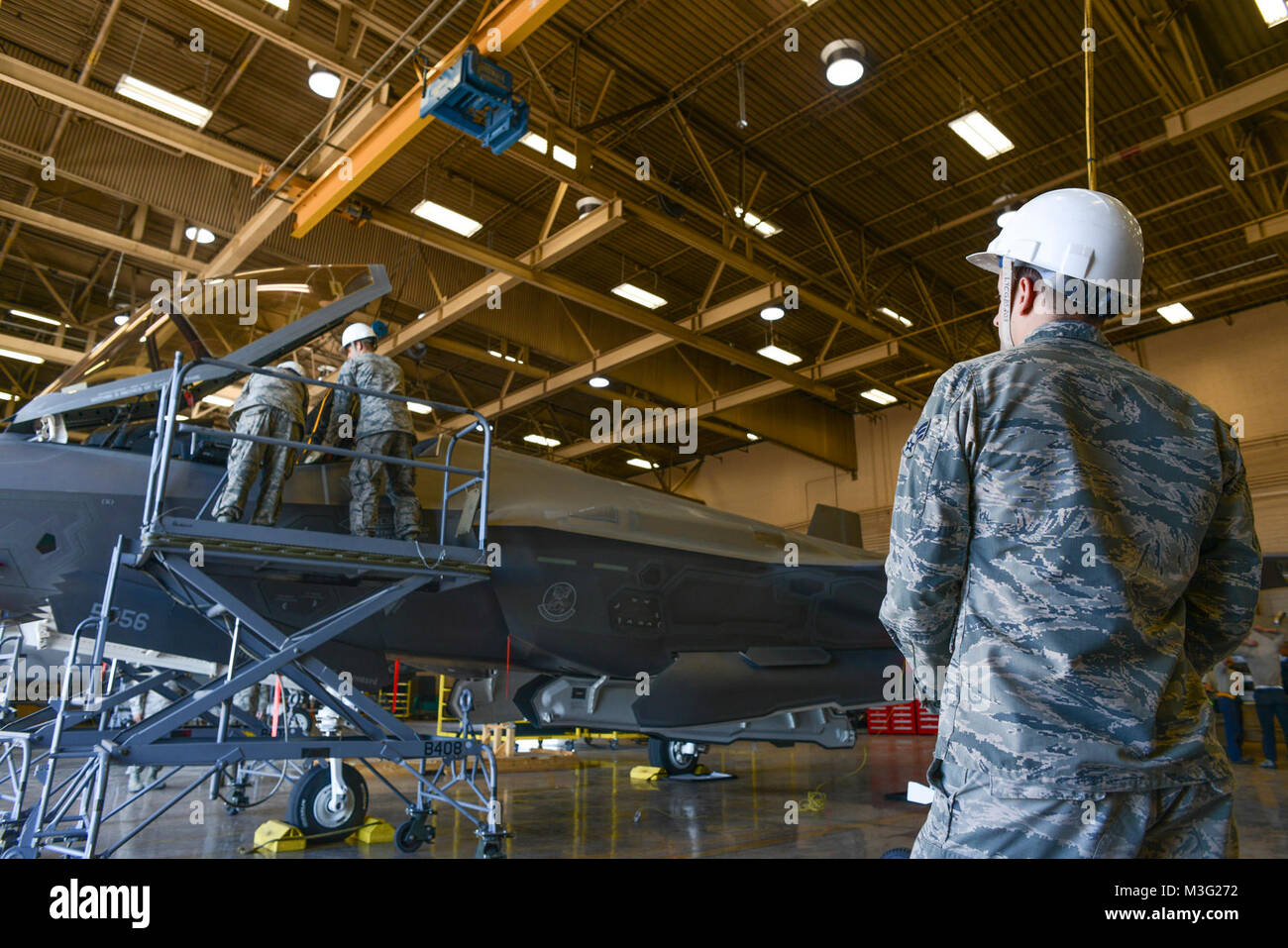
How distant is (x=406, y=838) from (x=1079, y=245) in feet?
17.4

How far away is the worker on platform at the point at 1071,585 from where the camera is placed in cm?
138

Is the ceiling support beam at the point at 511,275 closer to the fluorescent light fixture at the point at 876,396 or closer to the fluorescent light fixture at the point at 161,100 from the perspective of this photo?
the fluorescent light fixture at the point at 161,100

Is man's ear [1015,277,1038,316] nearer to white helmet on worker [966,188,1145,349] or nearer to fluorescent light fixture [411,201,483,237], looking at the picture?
white helmet on worker [966,188,1145,349]

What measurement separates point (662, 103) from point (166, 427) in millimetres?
8975

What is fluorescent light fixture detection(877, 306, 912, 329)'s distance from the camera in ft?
52.0

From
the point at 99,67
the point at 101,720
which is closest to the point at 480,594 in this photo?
the point at 101,720

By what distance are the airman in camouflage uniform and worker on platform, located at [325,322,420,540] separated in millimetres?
343

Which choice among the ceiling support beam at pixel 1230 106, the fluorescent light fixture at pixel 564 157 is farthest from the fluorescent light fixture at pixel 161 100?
the ceiling support beam at pixel 1230 106

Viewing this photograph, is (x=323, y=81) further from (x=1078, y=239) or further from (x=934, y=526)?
(x=934, y=526)

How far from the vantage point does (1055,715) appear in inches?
55.0

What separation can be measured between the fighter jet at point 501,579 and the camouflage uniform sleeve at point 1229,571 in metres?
4.76

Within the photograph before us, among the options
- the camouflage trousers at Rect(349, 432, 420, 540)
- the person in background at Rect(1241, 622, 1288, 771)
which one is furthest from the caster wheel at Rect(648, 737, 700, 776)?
the person in background at Rect(1241, 622, 1288, 771)
